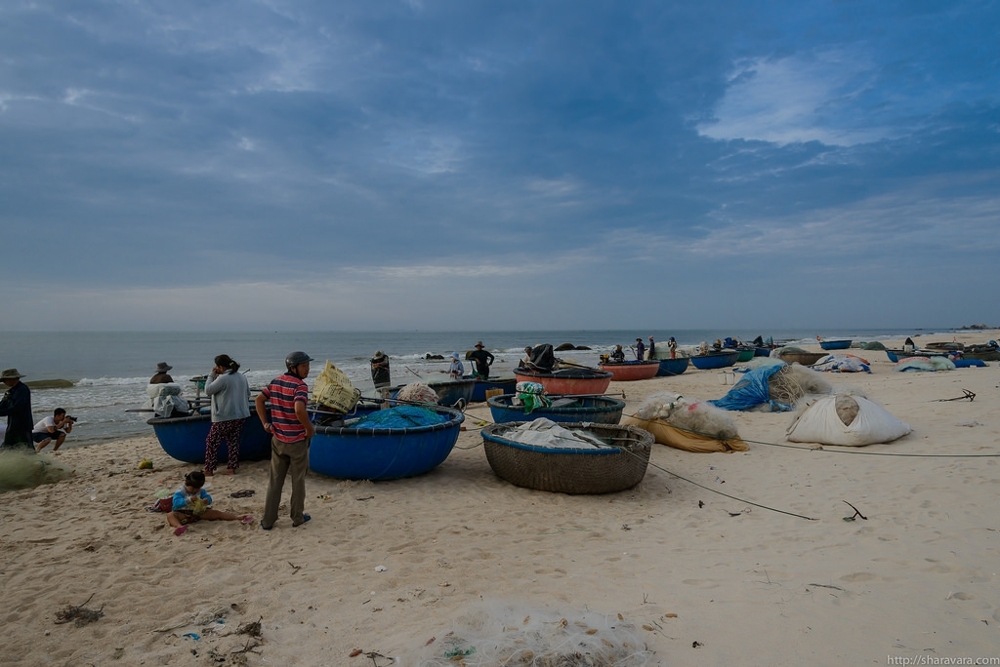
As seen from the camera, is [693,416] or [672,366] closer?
[693,416]

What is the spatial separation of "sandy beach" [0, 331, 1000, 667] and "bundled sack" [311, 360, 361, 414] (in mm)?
1058

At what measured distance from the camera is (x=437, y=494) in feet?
24.3

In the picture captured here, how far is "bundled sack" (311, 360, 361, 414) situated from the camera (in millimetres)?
8102

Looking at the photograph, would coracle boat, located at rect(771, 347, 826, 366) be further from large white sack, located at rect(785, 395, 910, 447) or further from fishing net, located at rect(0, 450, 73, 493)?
fishing net, located at rect(0, 450, 73, 493)

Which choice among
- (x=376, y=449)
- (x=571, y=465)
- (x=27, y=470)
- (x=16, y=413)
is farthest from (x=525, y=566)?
(x=16, y=413)

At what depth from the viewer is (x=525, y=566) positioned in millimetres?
5016

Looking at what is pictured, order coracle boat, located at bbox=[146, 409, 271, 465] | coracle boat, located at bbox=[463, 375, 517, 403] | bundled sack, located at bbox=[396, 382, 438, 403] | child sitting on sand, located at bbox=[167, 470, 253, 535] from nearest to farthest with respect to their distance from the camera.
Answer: child sitting on sand, located at bbox=[167, 470, 253, 535] → coracle boat, located at bbox=[146, 409, 271, 465] → bundled sack, located at bbox=[396, 382, 438, 403] → coracle boat, located at bbox=[463, 375, 517, 403]

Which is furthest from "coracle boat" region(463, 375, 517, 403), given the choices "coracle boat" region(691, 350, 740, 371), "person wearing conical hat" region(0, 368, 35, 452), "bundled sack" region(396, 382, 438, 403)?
"coracle boat" region(691, 350, 740, 371)

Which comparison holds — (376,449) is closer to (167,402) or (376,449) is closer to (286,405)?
(286,405)

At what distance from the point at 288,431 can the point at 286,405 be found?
285mm

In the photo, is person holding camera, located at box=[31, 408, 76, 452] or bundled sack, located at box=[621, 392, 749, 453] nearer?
bundled sack, located at box=[621, 392, 749, 453]

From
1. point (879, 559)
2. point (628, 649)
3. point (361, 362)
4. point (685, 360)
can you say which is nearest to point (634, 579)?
point (628, 649)

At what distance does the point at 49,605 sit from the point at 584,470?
532cm

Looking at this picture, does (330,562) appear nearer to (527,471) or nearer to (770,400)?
(527,471)
